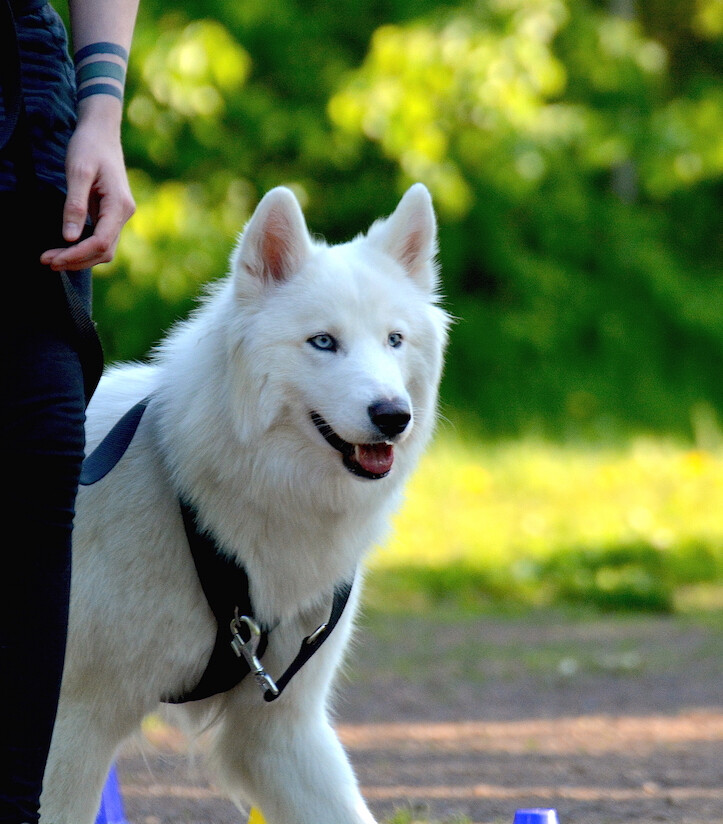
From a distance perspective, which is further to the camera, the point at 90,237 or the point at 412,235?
the point at 412,235

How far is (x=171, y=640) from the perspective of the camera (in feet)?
8.36

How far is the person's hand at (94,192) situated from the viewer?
5.85ft

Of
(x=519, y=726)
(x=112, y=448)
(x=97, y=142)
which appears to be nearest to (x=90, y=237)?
(x=97, y=142)

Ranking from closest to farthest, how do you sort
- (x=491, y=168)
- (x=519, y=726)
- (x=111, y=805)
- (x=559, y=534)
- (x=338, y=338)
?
(x=338, y=338) → (x=111, y=805) → (x=519, y=726) → (x=559, y=534) → (x=491, y=168)

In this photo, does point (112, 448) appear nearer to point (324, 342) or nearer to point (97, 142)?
point (324, 342)

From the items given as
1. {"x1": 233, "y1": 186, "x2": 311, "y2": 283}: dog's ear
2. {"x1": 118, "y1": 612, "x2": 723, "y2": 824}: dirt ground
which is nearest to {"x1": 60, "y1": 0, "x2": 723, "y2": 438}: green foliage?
{"x1": 118, "y1": 612, "x2": 723, "y2": 824}: dirt ground

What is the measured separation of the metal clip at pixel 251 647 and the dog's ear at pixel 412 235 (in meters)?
1.02

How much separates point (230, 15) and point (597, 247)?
16.0 feet

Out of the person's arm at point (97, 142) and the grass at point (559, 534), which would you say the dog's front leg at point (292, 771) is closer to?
the person's arm at point (97, 142)

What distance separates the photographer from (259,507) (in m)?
2.71

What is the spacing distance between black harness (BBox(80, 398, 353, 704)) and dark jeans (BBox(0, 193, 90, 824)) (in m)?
0.72

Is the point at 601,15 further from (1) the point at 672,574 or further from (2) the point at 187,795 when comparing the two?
(2) the point at 187,795

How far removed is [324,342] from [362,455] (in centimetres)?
29

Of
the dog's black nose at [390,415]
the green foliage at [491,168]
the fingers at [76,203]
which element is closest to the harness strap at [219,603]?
the dog's black nose at [390,415]
